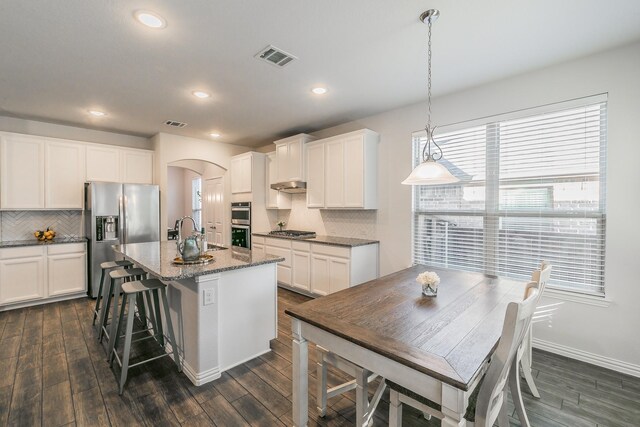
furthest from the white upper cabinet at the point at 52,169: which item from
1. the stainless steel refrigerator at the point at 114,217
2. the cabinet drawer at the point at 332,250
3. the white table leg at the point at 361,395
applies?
the white table leg at the point at 361,395

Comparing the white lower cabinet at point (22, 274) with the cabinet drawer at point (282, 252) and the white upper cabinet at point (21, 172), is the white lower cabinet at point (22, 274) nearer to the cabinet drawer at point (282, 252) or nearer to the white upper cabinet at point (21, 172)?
the white upper cabinet at point (21, 172)

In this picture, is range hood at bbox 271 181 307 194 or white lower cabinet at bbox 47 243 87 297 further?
range hood at bbox 271 181 307 194

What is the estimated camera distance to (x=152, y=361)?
8.46 feet

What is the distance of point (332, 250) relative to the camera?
398cm

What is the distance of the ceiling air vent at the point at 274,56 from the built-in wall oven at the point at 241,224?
3.19 meters

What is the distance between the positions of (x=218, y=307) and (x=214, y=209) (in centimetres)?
427

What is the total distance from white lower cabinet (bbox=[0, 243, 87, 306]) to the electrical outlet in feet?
11.2

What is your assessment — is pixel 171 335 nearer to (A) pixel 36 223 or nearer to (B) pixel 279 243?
(B) pixel 279 243

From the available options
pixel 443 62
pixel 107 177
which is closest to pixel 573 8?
pixel 443 62

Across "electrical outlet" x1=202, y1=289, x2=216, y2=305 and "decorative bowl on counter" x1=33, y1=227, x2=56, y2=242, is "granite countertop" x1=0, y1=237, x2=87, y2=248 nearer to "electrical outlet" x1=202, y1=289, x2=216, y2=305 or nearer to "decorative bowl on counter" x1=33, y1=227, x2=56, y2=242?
"decorative bowl on counter" x1=33, y1=227, x2=56, y2=242

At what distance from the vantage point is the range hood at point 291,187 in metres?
4.87

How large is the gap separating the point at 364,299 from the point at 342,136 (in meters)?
2.87

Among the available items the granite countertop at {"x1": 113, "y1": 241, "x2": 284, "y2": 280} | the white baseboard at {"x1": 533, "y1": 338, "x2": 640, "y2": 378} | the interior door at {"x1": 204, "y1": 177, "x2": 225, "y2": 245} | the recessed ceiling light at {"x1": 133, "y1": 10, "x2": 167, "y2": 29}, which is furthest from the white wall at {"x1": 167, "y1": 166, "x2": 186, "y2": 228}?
the white baseboard at {"x1": 533, "y1": 338, "x2": 640, "y2": 378}

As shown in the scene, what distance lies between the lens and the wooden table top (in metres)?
1.17
